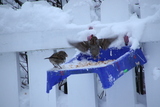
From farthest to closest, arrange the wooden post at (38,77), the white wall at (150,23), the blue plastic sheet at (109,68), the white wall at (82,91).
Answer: the wooden post at (38,77), the white wall at (82,91), the white wall at (150,23), the blue plastic sheet at (109,68)

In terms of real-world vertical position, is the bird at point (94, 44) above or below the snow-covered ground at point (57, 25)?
below

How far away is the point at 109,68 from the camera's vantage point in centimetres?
121

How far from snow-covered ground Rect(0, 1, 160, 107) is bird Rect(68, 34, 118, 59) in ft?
0.26

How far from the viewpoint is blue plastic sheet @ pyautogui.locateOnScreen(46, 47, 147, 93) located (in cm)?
118

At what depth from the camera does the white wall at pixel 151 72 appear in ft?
5.55

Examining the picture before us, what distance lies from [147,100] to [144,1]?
876 millimetres

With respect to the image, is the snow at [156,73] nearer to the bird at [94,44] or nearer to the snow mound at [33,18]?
the bird at [94,44]

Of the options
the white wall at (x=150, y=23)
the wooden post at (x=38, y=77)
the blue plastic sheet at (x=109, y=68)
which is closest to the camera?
the blue plastic sheet at (x=109, y=68)

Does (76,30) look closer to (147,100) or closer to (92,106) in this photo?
(92,106)

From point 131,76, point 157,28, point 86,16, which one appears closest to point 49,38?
point 86,16

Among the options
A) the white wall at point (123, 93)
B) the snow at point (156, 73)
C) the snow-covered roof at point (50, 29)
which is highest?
the snow-covered roof at point (50, 29)

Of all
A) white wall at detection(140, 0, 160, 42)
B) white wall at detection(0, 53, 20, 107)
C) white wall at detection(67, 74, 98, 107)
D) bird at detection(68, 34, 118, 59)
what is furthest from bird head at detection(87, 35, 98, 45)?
white wall at detection(0, 53, 20, 107)

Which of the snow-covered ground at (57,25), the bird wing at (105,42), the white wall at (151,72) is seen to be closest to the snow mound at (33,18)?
the snow-covered ground at (57,25)

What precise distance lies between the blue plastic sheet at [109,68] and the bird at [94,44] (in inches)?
2.9
